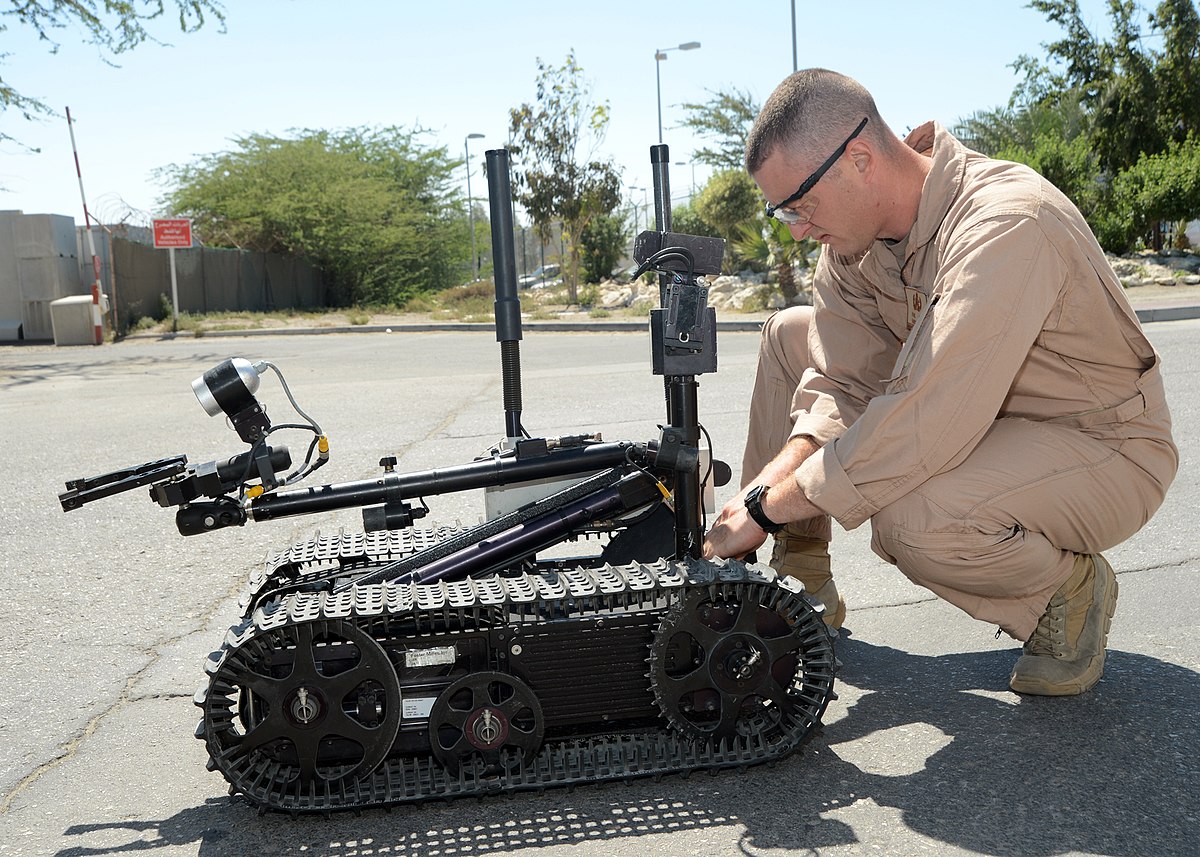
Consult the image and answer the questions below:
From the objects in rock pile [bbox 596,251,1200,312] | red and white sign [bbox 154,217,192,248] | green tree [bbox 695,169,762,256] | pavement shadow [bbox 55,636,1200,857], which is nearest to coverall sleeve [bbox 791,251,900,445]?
pavement shadow [bbox 55,636,1200,857]

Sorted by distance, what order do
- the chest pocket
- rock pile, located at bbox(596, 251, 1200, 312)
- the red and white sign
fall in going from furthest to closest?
1. the red and white sign
2. rock pile, located at bbox(596, 251, 1200, 312)
3. the chest pocket

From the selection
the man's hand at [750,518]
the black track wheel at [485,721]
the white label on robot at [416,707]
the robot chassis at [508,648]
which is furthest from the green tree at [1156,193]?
the white label on robot at [416,707]

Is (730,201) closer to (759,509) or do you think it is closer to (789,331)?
(789,331)

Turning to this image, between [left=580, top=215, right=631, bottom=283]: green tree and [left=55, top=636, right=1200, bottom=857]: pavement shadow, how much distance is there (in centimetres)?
3343

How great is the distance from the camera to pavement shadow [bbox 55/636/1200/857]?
2432 mm

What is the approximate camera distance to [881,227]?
3.14m

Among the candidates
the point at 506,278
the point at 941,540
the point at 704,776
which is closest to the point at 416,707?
the point at 704,776

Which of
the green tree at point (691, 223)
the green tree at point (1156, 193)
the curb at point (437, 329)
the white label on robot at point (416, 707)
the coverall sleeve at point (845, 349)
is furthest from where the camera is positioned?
the green tree at point (691, 223)

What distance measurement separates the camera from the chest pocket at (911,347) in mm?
2768

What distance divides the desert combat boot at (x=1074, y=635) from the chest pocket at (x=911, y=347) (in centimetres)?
78

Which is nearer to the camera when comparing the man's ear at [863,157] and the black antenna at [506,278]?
the man's ear at [863,157]

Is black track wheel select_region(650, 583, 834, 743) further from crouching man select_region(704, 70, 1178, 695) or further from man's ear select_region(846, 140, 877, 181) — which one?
man's ear select_region(846, 140, 877, 181)

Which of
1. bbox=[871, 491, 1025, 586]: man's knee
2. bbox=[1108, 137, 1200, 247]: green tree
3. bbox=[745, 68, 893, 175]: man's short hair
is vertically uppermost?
bbox=[1108, 137, 1200, 247]: green tree

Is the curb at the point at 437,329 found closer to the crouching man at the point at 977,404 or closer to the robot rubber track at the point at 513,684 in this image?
the crouching man at the point at 977,404
